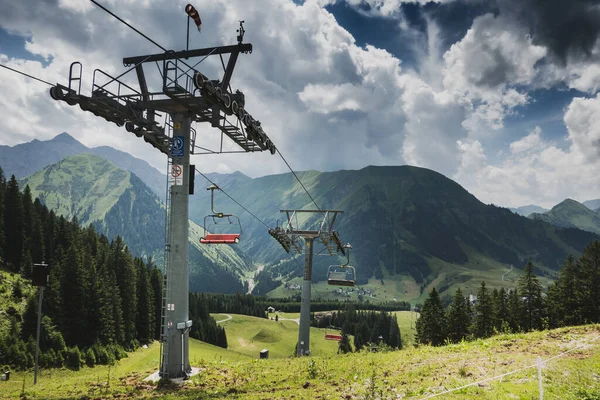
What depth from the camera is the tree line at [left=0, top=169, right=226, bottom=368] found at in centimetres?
5938

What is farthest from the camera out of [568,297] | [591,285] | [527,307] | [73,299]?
[73,299]

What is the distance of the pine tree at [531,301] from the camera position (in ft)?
215

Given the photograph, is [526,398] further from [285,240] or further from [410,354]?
[285,240]

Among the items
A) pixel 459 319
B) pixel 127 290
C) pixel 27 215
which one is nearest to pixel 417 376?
pixel 459 319

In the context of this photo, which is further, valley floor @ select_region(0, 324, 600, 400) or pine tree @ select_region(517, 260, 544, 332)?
pine tree @ select_region(517, 260, 544, 332)

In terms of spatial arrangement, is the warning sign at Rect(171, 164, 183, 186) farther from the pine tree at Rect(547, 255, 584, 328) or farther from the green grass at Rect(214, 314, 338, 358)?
the green grass at Rect(214, 314, 338, 358)

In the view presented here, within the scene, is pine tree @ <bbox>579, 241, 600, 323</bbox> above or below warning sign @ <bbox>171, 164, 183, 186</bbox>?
below

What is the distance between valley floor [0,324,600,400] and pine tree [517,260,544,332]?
160ft

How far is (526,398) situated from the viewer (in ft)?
37.9

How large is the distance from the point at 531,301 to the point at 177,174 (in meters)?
68.1

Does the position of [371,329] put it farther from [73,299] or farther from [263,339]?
[73,299]

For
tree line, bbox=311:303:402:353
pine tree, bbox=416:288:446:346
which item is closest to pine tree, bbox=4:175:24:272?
pine tree, bbox=416:288:446:346

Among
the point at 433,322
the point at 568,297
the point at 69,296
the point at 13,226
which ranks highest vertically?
the point at 13,226

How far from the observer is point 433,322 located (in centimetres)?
6938
